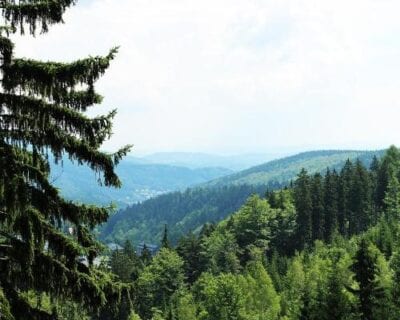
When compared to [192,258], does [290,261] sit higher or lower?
higher

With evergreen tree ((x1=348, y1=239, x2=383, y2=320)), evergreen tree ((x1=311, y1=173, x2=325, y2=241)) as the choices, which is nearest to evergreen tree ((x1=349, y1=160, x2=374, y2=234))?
evergreen tree ((x1=311, y1=173, x2=325, y2=241))

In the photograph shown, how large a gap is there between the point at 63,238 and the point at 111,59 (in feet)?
14.9

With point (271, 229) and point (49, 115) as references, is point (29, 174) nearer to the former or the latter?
point (49, 115)

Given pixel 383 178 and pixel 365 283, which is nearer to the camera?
pixel 365 283

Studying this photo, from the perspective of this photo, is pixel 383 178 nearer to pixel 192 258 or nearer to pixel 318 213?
pixel 318 213

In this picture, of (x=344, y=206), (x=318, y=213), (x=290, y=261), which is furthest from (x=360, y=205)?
(x=290, y=261)

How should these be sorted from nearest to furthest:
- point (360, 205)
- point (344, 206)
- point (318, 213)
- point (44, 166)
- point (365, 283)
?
point (44, 166) → point (365, 283) → point (318, 213) → point (360, 205) → point (344, 206)

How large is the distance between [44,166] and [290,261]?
90.0 m

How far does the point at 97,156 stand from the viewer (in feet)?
47.3

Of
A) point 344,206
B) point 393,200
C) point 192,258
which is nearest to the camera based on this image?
point 393,200

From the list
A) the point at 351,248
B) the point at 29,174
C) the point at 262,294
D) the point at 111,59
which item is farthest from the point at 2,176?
the point at 351,248

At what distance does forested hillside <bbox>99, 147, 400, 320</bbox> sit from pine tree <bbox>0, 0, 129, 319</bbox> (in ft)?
121

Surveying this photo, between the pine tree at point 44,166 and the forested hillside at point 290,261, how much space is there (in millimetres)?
36897

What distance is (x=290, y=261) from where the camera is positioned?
101000 mm
